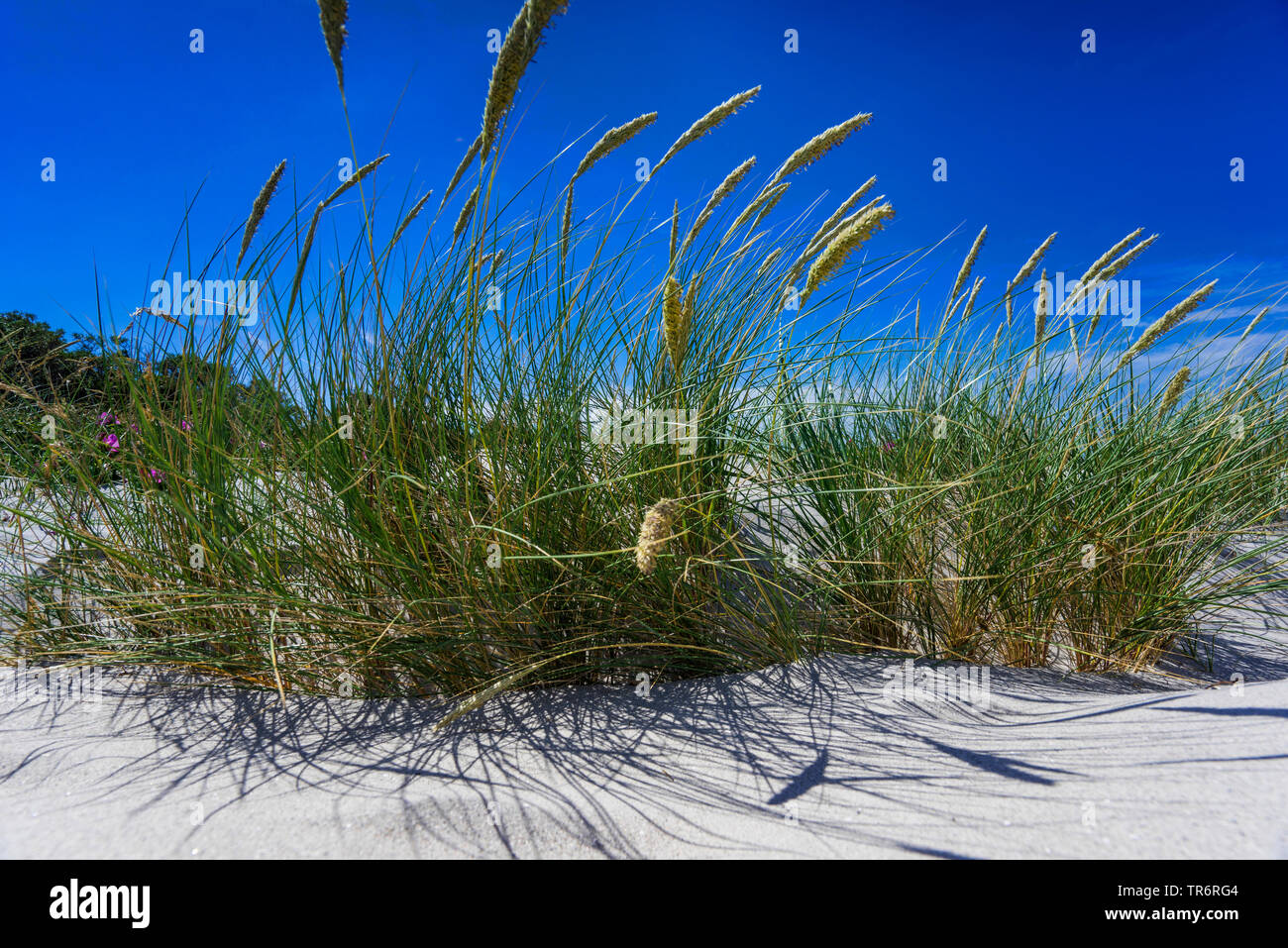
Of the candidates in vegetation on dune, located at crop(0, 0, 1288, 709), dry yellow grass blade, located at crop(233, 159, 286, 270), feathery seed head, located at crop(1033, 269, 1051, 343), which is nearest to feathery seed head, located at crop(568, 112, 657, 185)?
vegetation on dune, located at crop(0, 0, 1288, 709)

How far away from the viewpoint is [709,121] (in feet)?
4.72

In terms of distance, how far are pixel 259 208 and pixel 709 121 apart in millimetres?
1102

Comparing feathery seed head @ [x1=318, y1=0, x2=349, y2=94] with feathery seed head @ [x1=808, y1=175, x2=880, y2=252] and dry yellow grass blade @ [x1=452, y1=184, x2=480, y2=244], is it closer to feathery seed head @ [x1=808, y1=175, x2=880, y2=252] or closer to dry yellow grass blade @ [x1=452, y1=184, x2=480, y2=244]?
dry yellow grass blade @ [x1=452, y1=184, x2=480, y2=244]

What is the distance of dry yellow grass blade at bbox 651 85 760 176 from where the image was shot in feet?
4.72

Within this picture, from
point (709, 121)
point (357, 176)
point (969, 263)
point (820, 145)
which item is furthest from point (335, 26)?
point (969, 263)

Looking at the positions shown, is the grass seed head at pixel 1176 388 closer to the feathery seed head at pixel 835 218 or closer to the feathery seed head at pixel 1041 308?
the feathery seed head at pixel 1041 308

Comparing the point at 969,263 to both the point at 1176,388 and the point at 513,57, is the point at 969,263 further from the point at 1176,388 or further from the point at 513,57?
the point at 513,57

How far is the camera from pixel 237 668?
65.4 inches

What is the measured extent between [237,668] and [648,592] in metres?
1.07

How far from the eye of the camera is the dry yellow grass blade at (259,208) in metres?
1.58
